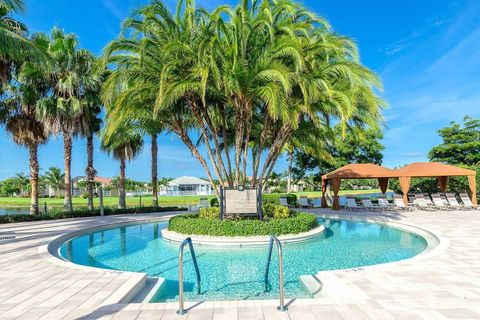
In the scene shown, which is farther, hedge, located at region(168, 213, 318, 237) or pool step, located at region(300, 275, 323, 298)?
hedge, located at region(168, 213, 318, 237)

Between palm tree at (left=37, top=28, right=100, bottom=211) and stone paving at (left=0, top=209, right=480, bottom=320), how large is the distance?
1126 cm

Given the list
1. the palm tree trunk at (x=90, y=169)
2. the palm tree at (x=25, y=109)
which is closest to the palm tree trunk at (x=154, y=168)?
the palm tree trunk at (x=90, y=169)

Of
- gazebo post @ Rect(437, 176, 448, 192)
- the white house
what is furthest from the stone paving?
the white house

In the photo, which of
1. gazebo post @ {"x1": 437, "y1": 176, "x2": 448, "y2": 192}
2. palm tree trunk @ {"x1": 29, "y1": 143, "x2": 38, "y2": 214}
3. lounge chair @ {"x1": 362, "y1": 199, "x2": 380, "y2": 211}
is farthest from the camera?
gazebo post @ {"x1": 437, "y1": 176, "x2": 448, "y2": 192}

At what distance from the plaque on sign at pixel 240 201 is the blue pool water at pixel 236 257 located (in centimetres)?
187

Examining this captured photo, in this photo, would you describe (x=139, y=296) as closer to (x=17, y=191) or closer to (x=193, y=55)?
(x=193, y=55)

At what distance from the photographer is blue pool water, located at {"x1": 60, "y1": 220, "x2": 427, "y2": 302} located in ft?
20.3

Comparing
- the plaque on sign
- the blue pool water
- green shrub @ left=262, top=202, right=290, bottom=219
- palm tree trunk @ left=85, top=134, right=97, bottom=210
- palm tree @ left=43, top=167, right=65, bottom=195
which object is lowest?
the blue pool water

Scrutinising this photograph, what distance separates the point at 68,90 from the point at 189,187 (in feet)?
189

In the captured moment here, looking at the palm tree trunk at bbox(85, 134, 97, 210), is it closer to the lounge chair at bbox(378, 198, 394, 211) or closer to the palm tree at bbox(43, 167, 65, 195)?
the lounge chair at bbox(378, 198, 394, 211)

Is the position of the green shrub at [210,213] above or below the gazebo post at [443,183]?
below

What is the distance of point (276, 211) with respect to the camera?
1281 cm

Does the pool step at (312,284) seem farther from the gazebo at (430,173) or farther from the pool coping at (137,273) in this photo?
the gazebo at (430,173)

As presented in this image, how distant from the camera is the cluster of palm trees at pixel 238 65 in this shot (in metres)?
10.8
